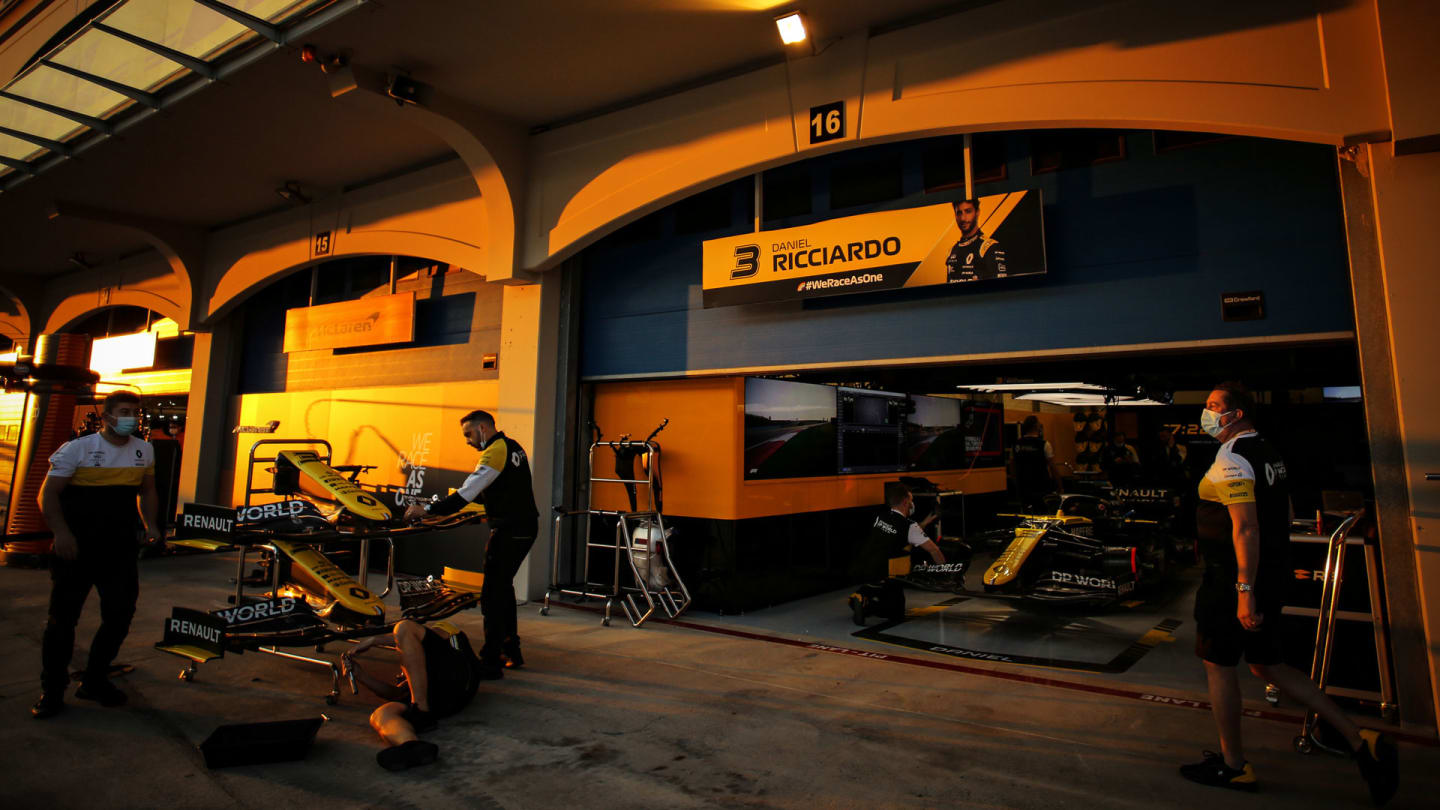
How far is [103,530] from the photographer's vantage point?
4.21 meters

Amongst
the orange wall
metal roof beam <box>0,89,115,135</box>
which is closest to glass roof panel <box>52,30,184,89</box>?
metal roof beam <box>0,89,115,135</box>

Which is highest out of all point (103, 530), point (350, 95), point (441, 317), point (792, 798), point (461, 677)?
point (350, 95)

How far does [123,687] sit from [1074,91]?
7314 millimetres

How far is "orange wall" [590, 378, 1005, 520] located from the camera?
698 centimetres

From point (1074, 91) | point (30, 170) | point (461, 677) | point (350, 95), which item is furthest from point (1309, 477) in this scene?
point (30, 170)

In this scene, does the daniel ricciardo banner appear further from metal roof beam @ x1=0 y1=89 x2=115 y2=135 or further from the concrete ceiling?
metal roof beam @ x1=0 y1=89 x2=115 y2=135

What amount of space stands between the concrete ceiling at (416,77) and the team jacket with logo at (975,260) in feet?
5.88

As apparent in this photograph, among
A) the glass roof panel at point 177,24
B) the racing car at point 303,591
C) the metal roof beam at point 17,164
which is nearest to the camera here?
the racing car at point 303,591

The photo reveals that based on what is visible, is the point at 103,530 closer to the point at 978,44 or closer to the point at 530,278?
the point at 530,278

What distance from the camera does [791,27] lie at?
17.9ft

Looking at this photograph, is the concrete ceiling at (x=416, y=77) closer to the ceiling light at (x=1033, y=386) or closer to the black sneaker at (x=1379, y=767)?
the black sneaker at (x=1379, y=767)

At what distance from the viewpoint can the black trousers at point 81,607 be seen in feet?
13.1

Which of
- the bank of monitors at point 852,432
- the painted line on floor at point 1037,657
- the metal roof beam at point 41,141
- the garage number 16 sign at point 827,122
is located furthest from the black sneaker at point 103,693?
the metal roof beam at point 41,141

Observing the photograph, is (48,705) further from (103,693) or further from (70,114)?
(70,114)
